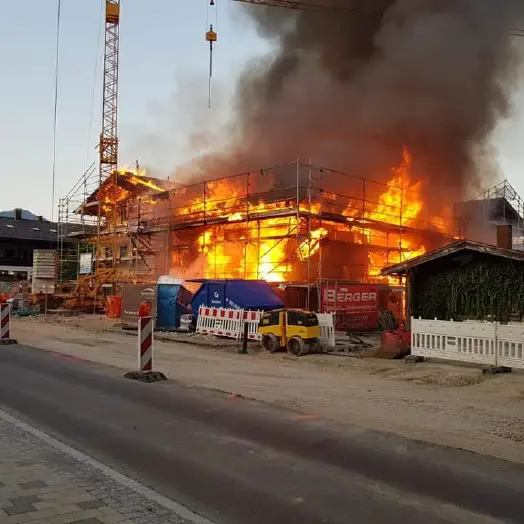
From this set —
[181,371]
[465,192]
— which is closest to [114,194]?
[465,192]

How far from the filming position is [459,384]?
9.80 metres

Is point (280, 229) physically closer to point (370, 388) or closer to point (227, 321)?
point (227, 321)

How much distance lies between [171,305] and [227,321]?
3211 millimetres

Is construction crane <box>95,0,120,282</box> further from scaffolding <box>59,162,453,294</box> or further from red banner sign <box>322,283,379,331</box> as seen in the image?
red banner sign <box>322,283,379,331</box>

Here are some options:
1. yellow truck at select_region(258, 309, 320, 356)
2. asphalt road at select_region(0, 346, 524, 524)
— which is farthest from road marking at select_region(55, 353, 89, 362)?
yellow truck at select_region(258, 309, 320, 356)

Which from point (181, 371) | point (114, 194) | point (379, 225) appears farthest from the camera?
point (114, 194)

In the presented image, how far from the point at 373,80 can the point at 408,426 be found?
23774mm

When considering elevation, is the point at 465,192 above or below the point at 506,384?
above

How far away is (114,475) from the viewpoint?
4.76m

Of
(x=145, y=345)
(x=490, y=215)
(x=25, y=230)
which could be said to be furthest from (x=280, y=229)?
(x=25, y=230)

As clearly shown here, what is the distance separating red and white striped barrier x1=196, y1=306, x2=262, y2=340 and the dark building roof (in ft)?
142

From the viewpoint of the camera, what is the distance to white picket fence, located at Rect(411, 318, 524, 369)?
10.9m

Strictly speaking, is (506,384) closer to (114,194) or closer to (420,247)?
(420,247)

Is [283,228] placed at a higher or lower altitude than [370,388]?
higher
